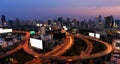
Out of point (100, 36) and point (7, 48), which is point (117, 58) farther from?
point (100, 36)

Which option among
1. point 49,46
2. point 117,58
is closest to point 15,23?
point 49,46

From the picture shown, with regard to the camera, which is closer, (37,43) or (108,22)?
(37,43)

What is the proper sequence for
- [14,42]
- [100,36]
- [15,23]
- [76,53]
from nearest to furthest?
[76,53] < [14,42] < [100,36] < [15,23]

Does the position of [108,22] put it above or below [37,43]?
above

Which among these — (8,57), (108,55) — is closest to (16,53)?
(8,57)

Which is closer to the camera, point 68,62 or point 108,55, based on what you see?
point 68,62

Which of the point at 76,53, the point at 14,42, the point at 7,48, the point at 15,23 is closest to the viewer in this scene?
the point at 76,53

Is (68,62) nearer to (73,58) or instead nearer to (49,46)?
(73,58)

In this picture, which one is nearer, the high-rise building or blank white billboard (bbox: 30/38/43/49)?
blank white billboard (bbox: 30/38/43/49)

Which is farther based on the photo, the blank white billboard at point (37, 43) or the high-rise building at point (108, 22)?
the high-rise building at point (108, 22)
